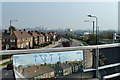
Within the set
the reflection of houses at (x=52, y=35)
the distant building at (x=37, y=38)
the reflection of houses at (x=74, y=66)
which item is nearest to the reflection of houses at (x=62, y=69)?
the reflection of houses at (x=74, y=66)

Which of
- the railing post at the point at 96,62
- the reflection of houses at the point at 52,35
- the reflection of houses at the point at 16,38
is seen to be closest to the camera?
the railing post at the point at 96,62

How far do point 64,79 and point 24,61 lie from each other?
433 millimetres

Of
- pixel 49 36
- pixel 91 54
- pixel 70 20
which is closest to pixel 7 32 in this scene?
pixel 49 36

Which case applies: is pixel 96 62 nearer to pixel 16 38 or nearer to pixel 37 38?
pixel 16 38

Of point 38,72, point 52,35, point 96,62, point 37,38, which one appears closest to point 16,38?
point 37,38

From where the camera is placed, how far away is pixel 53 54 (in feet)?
4.02

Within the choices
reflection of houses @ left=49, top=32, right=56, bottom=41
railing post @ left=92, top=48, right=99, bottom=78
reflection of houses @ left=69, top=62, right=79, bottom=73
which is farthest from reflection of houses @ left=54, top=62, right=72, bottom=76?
reflection of houses @ left=49, top=32, right=56, bottom=41

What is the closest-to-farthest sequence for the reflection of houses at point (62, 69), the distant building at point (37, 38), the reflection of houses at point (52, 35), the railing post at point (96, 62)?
the reflection of houses at point (62, 69) < the railing post at point (96, 62) < the distant building at point (37, 38) < the reflection of houses at point (52, 35)

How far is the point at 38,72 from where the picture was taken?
1171mm

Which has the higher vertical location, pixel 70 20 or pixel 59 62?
pixel 70 20

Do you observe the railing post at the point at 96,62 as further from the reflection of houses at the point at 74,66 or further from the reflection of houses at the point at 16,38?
the reflection of houses at the point at 16,38

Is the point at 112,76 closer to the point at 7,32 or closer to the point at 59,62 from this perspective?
the point at 59,62

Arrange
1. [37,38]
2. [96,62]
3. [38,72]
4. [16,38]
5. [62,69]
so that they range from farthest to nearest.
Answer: [37,38], [16,38], [96,62], [62,69], [38,72]

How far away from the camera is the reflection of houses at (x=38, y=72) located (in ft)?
3.67
